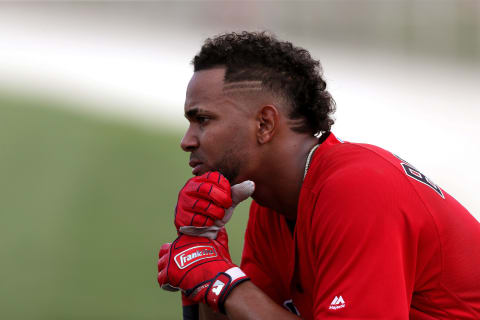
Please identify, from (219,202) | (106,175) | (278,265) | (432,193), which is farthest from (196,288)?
(106,175)

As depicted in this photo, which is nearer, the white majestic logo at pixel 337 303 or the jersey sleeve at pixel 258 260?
the white majestic logo at pixel 337 303

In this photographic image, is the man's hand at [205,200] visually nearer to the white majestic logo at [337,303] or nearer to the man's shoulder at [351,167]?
the man's shoulder at [351,167]

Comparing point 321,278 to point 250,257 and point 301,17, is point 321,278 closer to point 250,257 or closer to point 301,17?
point 250,257

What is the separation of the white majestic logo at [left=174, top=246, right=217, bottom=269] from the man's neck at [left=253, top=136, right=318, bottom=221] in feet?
1.21

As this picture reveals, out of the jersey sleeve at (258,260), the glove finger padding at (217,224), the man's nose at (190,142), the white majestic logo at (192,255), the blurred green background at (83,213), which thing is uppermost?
the man's nose at (190,142)

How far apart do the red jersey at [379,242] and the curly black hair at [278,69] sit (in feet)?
0.66

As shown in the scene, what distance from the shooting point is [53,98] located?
912cm

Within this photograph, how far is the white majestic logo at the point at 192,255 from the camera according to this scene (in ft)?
8.57

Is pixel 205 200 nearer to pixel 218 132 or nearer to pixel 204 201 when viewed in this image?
pixel 204 201

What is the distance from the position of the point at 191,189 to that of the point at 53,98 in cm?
699

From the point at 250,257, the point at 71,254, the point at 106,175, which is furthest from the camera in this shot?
the point at 106,175

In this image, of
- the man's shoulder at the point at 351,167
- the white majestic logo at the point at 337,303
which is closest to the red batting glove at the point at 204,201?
the man's shoulder at the point at 351,167

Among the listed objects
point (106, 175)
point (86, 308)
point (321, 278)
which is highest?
point (321, 278)

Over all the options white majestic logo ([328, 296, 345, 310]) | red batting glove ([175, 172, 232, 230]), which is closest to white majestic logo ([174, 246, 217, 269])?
red batting glove ([175, 172, 232, 230])
